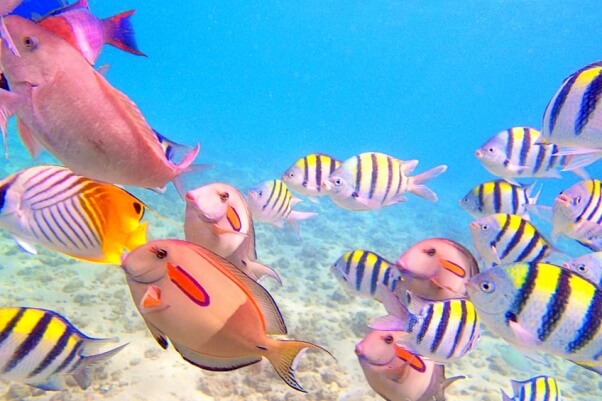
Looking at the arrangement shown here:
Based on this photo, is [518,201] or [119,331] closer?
[518,201]

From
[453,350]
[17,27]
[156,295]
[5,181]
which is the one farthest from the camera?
[453,350]

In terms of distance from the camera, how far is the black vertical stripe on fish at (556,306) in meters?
1.85

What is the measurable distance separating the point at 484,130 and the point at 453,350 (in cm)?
15808

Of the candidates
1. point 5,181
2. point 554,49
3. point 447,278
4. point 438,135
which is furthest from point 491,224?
point 438,135

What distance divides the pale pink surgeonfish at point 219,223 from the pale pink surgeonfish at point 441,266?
96 cm

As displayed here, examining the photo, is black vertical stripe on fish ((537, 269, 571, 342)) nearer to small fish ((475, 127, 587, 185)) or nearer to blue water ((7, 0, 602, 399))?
small fish ((475, 127, 587, 185))

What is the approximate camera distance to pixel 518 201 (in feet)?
12.9

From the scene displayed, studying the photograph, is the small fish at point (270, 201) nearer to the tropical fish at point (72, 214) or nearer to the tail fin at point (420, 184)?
the tail fin at point (420, 184)

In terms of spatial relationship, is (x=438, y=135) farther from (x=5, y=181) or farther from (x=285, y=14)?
(x=5, y=181)

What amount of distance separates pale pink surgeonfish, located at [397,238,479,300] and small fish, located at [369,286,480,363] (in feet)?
0.49

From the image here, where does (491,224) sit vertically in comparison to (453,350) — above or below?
above

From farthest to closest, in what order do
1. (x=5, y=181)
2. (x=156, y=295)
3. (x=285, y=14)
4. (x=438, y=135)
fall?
(x=438, y=135), (x=285, y=14), (x=5, y=181), (x=156, y=295)

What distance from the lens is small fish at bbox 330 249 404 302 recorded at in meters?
4.14

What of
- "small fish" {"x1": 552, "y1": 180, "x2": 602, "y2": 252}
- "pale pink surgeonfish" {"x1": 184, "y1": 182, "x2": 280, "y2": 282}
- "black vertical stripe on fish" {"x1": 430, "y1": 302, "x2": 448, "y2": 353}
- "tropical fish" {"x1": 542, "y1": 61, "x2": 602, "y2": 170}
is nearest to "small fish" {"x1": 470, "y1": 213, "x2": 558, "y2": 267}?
"small fish" {"x1": 552, "y1": 180, "x2": 602, "y2": 252}
